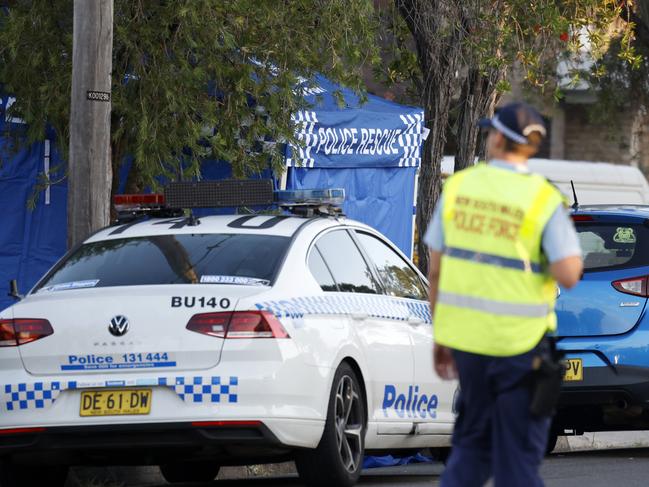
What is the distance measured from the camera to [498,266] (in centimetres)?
533

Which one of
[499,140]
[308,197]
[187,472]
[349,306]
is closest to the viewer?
[499,140]

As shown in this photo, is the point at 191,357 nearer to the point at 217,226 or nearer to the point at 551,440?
the point at 217,226

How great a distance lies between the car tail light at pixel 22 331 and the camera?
299 inches

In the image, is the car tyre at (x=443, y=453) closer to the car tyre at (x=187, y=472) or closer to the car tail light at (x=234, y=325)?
the car tyre at (x=187, y=472)

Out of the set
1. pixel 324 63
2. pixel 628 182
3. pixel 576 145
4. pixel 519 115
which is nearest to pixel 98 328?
pixel 519 115

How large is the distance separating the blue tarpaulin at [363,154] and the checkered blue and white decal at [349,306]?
3568mm

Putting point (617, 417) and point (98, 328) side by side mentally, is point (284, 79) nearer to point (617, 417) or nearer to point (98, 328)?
point (617, 417)

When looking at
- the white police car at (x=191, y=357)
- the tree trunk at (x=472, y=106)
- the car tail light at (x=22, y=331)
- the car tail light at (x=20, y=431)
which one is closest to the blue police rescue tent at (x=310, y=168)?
the tree trunk at (x=472, y=106)

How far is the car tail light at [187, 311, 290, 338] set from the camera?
7.38m

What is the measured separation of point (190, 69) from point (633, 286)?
3.66 metres

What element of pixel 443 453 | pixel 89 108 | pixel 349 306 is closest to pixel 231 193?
pixel 349 306

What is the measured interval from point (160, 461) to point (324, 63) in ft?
17.0

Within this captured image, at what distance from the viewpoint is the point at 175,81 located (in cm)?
1141

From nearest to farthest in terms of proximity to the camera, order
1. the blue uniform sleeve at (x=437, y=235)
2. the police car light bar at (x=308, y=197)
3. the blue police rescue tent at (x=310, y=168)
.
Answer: the blue uniform sleeve at (x=437, y=235)
the police car light bar at (x=308, y=197)
the blue police rescue tent at (x=310, y=168)
